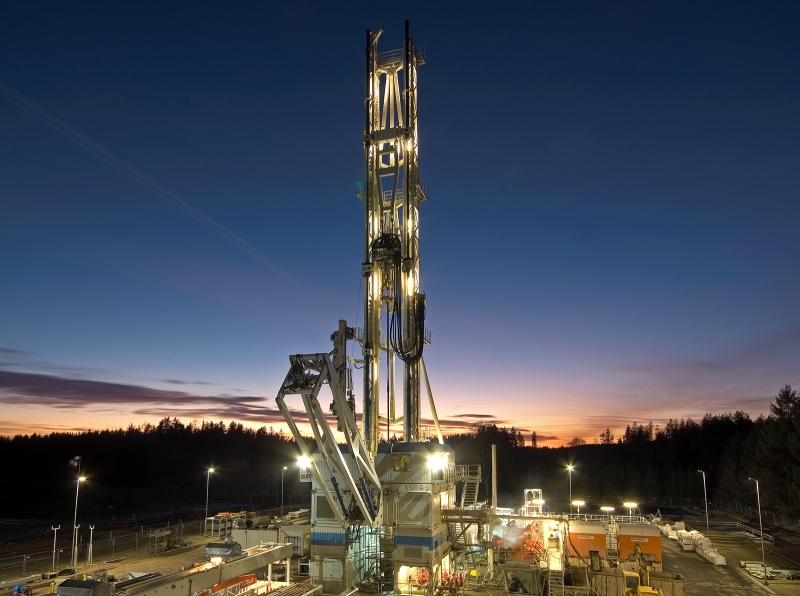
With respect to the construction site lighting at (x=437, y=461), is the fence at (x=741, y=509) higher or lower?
lower

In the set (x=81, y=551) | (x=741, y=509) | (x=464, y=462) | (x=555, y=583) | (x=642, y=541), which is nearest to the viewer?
(x=555, y=583)

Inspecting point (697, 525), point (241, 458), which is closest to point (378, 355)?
point (697, 525)

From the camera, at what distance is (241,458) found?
121812 mm

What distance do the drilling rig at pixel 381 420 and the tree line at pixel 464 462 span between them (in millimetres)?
37057

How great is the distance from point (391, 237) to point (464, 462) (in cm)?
7423

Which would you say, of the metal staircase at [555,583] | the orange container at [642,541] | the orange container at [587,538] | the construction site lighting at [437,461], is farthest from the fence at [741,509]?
the construction site lighting at [437,461]

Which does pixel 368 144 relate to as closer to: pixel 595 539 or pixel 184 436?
pixel 595 539

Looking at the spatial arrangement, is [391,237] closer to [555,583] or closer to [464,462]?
[555,583]

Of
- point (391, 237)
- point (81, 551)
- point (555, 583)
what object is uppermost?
point (391, 237)

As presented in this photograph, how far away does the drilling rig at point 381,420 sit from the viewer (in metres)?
22.3

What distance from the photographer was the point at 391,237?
28.9m

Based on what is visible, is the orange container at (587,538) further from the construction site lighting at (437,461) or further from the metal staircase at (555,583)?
the construction site lighting at (437,461)

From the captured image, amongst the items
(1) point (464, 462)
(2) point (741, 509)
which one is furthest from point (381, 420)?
(1) point (464, 462)

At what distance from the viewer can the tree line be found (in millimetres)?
58062
